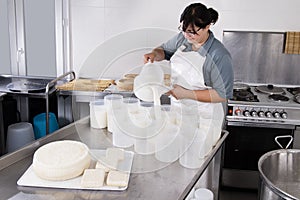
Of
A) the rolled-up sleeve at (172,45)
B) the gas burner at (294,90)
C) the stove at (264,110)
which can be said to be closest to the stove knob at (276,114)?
the stove at (264,110)

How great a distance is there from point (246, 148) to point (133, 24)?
4.27ft

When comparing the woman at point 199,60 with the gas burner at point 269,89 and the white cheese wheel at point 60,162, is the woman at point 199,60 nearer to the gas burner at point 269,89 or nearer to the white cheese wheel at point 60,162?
the white cheese wheel at point 60,162

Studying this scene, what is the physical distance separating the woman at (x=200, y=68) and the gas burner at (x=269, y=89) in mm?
956

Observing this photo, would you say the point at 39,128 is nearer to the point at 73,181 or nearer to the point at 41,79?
the point at 41,79

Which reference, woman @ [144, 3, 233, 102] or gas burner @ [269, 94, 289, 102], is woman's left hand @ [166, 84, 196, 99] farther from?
gas burner @ [269, 94, 289, 102]

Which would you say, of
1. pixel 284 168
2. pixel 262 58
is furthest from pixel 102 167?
pixel 262 58

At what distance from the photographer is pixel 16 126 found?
2.93 meters

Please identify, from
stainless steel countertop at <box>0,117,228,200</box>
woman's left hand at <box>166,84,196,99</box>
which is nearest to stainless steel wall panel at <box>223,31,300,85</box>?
woman's left hand at <box>166,84,196,99</box>

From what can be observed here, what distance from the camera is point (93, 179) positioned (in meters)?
1.36

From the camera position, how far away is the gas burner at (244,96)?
275cm

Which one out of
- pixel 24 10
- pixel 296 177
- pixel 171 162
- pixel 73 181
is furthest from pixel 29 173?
pixel 24 10

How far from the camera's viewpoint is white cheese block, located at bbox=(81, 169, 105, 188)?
135cm

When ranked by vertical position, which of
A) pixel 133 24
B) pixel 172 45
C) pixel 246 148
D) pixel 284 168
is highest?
pixel 133 24

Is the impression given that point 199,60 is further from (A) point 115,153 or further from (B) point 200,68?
(A) point 115,153
